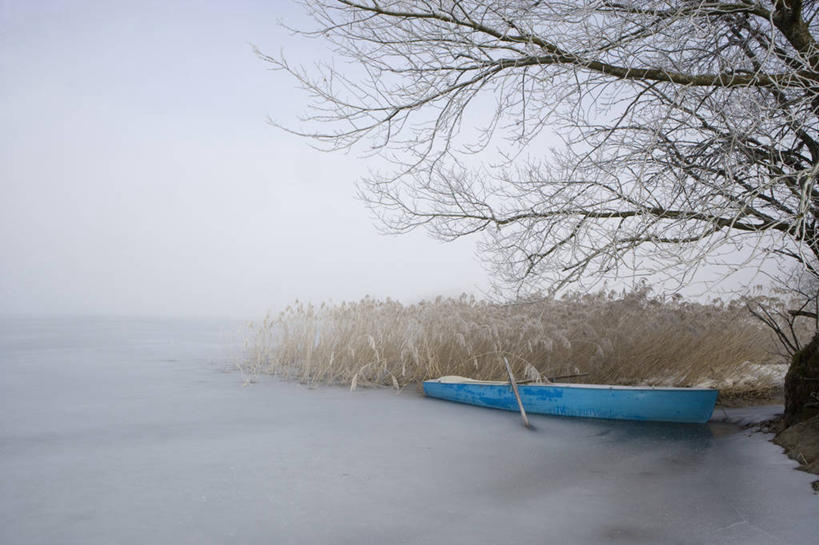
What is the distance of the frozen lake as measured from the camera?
156 inches

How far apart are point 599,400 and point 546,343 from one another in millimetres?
1129

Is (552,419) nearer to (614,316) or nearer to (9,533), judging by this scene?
(614,316)

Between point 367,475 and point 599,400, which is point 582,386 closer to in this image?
point 599,400

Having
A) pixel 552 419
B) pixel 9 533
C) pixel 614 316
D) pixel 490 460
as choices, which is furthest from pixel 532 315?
pixel 9 533

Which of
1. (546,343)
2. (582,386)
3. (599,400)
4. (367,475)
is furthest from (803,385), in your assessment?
(367,475)

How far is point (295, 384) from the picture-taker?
9695 mm

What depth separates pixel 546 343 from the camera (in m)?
7.98

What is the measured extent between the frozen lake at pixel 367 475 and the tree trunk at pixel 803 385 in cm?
45

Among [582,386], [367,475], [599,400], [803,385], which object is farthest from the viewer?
[582,386]

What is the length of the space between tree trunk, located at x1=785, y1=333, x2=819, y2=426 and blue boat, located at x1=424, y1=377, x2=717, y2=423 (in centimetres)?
93

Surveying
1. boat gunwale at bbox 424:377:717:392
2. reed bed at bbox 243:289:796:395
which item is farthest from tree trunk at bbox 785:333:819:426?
reed bed at bbox 243:289:796:395

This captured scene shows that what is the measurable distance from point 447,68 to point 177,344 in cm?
1396

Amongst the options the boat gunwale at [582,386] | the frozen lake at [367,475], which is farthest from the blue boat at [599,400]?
the frozen lake at [367,475]

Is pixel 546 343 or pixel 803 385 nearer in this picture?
pixel 803 385
